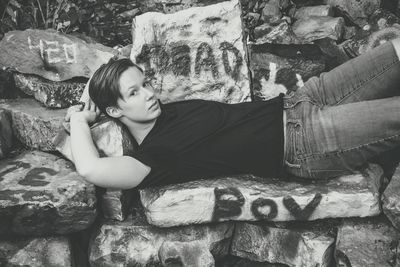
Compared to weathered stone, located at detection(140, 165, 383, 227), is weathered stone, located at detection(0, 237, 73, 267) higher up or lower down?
lower down

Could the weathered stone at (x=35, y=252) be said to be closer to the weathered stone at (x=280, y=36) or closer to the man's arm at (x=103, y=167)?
the man's arm at (x=103, y=167)

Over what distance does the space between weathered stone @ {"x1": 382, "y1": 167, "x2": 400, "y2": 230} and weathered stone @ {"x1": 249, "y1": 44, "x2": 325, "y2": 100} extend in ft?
3.57

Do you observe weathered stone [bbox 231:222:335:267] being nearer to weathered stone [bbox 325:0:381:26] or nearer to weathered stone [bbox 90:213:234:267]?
weathered stone [bbox 90:213:234:267]

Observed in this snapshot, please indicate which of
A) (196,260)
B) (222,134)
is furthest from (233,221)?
(222,134)

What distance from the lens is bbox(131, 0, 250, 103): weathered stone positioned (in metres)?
3.21

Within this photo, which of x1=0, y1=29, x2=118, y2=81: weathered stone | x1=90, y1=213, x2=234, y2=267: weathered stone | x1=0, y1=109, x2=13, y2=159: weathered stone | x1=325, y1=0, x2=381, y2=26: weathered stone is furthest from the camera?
x1=325, y1=0, x2=381, y2=26: weathered stone

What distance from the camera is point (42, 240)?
2.73 meters

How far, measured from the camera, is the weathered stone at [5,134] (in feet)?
9.88

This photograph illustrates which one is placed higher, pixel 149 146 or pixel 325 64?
pixel 325 64

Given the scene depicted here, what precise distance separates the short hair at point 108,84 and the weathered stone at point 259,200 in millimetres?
592

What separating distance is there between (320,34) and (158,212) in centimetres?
245

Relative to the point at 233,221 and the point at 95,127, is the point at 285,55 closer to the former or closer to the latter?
the point at 233,221

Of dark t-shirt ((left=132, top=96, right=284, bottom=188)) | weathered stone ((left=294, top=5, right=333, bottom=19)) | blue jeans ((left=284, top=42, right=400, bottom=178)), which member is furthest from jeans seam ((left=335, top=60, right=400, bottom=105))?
weathered stone ((left=294, top=5, right=333, bottom=19))

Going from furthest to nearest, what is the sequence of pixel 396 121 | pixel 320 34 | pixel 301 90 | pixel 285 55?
pixel 320 34
pixel 285 55
pixel 301 90
pixel 396 121
